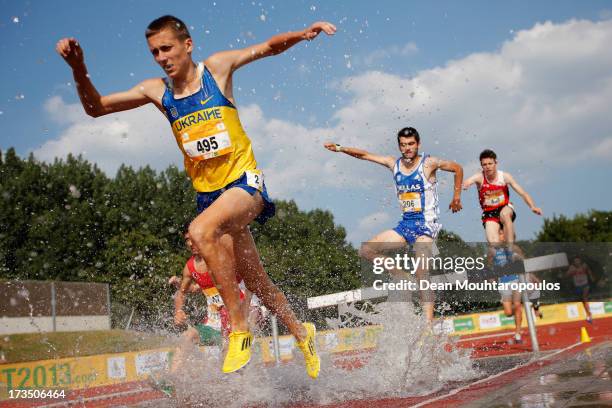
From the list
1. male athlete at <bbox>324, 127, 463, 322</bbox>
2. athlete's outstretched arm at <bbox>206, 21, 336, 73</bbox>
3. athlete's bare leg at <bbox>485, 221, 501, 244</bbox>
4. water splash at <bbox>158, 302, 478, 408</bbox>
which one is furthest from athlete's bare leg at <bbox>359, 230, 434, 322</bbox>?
athlete's bare leg at <bbox>485, 221, 501, 244</bbox>

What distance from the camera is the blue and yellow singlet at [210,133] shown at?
194 inches

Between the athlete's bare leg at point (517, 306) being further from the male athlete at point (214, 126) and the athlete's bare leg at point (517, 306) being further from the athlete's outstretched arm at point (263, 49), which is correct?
the athlete's outstretched arm at point (263, 49)

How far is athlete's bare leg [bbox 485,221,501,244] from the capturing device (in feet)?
37.4

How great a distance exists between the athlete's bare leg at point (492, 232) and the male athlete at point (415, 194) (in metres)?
3.12

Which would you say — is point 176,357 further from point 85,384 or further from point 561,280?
point 561,280

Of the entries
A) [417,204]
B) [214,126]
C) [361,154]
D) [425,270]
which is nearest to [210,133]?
[214,126]

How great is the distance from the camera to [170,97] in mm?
5062

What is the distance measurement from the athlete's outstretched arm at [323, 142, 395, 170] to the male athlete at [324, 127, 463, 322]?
163 mm

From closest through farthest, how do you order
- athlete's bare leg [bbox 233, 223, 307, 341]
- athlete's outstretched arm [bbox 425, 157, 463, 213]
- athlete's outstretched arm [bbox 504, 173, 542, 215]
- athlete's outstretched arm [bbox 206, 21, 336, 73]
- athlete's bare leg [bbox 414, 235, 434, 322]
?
athlete's outstretched arm [bbox 206, 21, 336, 73] < athlete's bare leg [bbox 233, 223, 307, 341] < athlete's bare leg [bbox 414, 235, 434, 322] < athlete's outstretched arm [bbox 425, 157, 463, 213] < athlete's outstretched arm [bbox 504, 173, 542, 215]

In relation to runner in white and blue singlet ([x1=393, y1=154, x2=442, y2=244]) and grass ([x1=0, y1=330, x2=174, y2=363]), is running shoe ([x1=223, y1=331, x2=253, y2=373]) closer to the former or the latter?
runner in white and blue singlet ([x1=393, y1=154, x2=442, y2=244])

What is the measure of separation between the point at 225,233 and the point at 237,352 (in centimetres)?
85

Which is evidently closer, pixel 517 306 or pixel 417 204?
pixel 417 204

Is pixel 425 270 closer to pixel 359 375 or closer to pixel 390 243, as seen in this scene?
pixel 390 243

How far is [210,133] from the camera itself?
490 cm
